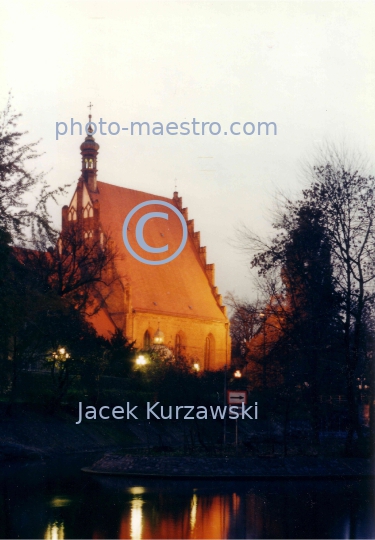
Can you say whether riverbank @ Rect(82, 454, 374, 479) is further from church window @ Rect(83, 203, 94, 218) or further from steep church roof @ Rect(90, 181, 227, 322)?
church window @ Rect(83, 203, 94, 218)

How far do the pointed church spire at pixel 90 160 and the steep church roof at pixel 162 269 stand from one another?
914 millimetres

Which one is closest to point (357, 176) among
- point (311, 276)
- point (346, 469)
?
point (311, 276)

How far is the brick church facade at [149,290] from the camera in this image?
210 ft

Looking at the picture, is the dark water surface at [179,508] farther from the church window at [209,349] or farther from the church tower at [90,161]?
the church window at [209,349]

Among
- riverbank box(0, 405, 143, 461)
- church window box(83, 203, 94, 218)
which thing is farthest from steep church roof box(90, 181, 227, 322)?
riverbank box(0, 405, 143, 461)

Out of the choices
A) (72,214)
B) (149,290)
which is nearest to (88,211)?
(72,214)

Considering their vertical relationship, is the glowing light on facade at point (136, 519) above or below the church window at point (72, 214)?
below

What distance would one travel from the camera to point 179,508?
16.4 m

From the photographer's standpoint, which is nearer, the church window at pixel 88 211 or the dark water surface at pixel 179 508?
the dark water surface at pixel 179 508

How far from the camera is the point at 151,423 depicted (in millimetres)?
40156

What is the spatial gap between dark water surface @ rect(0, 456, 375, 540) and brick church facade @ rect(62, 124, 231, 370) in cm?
3714

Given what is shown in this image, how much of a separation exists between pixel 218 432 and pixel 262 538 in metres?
23.0

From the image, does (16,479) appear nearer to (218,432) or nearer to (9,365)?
(9,365)

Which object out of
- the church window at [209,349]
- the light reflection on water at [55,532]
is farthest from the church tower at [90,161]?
the light reflection on water at [55,532]
